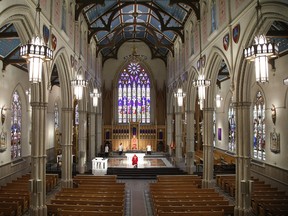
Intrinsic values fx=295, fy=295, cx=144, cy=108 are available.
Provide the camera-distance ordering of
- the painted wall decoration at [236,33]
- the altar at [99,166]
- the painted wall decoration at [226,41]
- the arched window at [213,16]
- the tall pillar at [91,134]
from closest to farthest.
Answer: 1. the painted wall decoration at [236,33]
2. the painted wall decoration at [226,41]
3. the arched window at [213,16]
4. the altar at [99,166]
5. the tall pillar at [91,134]

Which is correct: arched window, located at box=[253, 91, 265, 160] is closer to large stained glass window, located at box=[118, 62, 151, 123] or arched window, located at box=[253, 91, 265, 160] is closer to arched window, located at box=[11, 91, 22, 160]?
arched window, located at box=[11, 91, 22, 160]

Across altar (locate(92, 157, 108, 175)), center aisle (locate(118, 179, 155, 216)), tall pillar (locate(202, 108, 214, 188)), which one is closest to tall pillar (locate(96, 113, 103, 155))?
altar (locate(92, 157, 108, 175))

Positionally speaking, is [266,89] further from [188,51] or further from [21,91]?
[21,91]

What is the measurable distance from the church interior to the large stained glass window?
3.92 m

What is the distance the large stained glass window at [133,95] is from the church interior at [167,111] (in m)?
3.92

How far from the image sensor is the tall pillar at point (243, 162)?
13.1 meters

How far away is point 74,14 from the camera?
21.2 m

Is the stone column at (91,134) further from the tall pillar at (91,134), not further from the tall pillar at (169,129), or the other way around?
the tall pillar at (169,129)

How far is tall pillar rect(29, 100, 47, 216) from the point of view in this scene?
1288 centimetres

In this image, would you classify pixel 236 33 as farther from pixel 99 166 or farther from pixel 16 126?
pixel 16 126

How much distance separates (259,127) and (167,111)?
16542mm

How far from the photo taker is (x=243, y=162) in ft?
44.1

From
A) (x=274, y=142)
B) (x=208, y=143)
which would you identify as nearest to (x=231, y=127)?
(x=274, y=142)

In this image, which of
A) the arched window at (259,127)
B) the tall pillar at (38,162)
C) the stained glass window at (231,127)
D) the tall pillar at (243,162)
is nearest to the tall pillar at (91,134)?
the stained glass window at (231,127)
